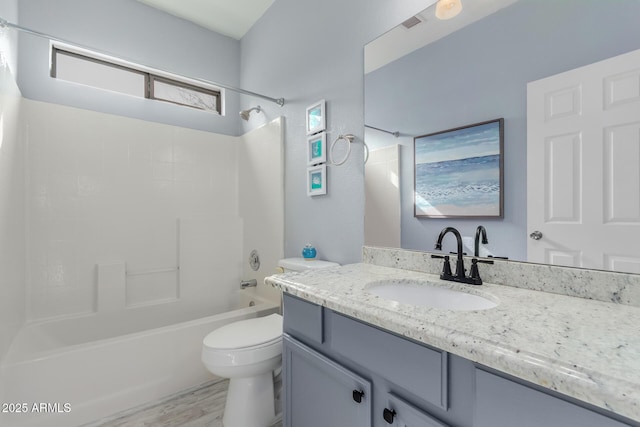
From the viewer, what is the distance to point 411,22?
1393mm

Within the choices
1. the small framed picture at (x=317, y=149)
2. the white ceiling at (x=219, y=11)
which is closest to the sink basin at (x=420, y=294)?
the small framed picture at (x=317, y=149)

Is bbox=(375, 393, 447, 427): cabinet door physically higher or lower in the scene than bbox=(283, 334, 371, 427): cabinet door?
higher

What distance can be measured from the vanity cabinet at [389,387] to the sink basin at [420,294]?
0.75 feet

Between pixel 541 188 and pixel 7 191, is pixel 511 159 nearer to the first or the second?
pixel 541 188

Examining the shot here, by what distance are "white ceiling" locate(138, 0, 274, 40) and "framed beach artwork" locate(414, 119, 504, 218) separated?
2.03 m

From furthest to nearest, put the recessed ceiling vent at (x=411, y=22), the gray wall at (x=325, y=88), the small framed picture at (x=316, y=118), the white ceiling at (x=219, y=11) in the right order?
the white ceiling at (x=219, y=11)
the small framed picture at (x=316, y=118)
the gray wall at (x=325, y=88)
the recessed ceiling vent at (x=411, y=22)

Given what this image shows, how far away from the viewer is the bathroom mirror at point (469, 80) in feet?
3.12

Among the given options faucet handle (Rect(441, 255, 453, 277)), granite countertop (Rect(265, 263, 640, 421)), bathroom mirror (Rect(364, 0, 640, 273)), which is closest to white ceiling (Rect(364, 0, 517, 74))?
bathroom mirror (Rect(364, 0, 640, 273))

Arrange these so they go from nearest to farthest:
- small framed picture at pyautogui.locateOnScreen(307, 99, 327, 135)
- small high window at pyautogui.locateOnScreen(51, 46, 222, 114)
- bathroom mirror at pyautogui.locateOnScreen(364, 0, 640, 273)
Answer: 1. bathroom mirror at pyautogui.locateOnScreen(364, 0, 640, 273)
2. small framed picture at pyautogui.locateOnScreen(307, 99, 327, 135)
3. small high window at pyautogui.locateOnScreen(51, 46, 222, 114)

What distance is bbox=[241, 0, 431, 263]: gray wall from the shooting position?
1666 mm

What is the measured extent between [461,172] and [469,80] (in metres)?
0.38

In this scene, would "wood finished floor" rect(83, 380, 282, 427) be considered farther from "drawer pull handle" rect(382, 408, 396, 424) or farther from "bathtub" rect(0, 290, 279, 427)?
"drawer pull handle" rect(382, 408, 396, 424)

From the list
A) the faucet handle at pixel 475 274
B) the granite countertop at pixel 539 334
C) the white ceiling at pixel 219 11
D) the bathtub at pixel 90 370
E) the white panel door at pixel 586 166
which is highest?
the white ceiling at pixel 219 11

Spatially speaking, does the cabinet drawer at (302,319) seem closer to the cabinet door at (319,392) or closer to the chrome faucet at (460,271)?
the cabinet door at (319,392)
